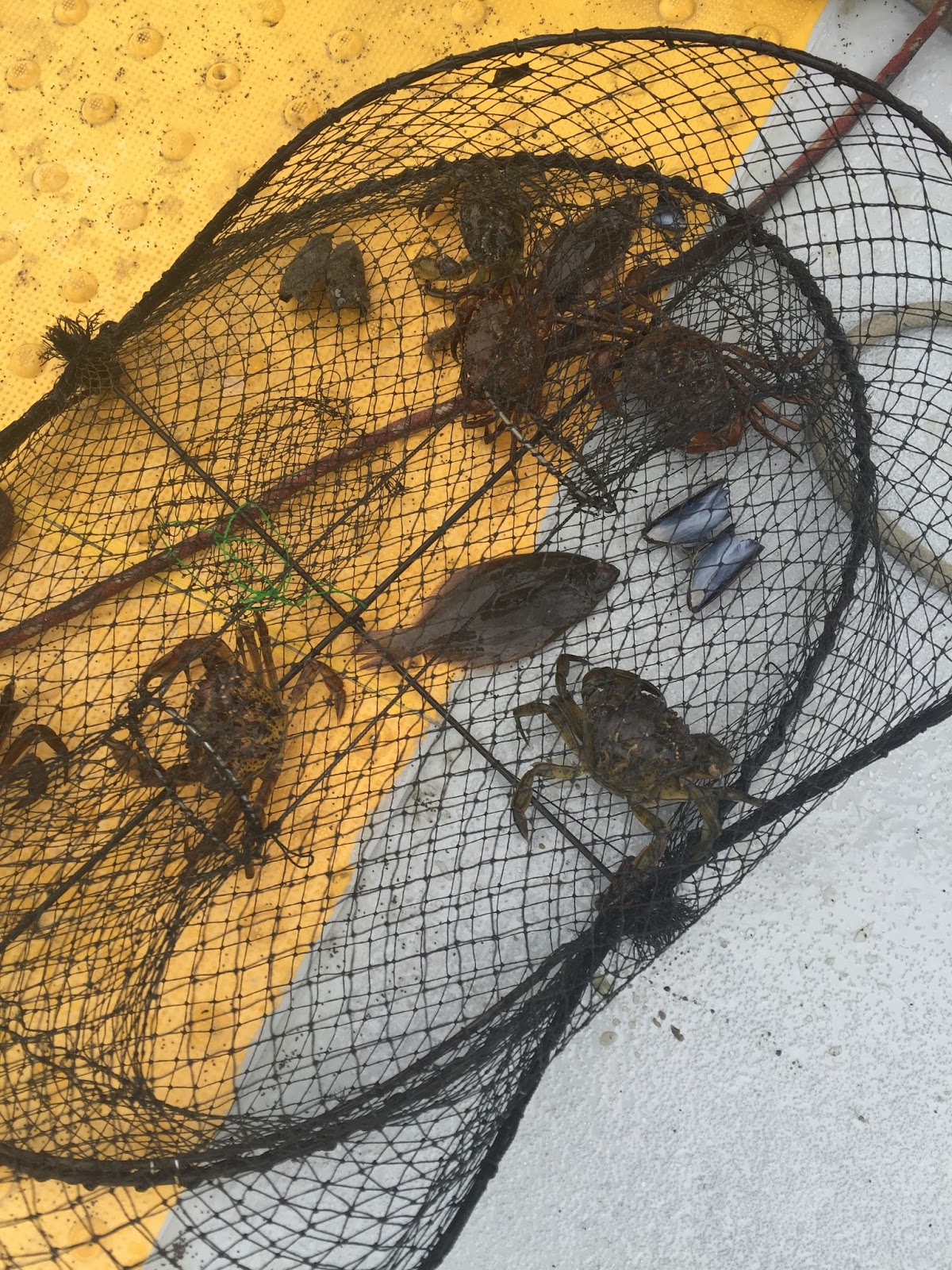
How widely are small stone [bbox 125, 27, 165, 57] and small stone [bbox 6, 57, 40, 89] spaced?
0.23 meters

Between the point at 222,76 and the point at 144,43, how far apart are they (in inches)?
8.3

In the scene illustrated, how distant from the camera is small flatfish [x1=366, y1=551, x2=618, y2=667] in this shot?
6.85ft

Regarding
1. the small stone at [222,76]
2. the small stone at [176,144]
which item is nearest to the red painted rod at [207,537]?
the small stone at [176,144]

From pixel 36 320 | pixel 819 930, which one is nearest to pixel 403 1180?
pixel 819 930

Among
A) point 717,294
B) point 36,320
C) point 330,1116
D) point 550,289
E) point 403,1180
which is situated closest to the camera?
point 330,1116

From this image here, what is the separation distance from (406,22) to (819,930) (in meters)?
2.36

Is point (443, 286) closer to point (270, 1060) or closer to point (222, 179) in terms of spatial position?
point (222, 179)

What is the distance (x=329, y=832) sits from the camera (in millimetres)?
2096

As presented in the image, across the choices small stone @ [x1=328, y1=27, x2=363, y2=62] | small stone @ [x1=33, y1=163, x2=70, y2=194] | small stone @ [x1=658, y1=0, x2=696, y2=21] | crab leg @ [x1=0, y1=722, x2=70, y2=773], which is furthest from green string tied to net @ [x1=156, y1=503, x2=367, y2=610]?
small stone @ [x1=658, y1=0, x2=696, y2=21]

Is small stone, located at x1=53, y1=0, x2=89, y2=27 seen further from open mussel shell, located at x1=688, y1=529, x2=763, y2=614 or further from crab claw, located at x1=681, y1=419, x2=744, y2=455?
open mussel shell, located at x1=688, y1=529, x2=763, y2=614

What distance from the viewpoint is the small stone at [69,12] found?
2.35 meters

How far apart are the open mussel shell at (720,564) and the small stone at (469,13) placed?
1.43 metres

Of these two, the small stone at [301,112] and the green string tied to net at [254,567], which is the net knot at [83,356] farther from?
the small stone at [301,112]

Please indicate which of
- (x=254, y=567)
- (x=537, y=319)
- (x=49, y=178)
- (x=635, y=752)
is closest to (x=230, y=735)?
(x=254, y=567)
